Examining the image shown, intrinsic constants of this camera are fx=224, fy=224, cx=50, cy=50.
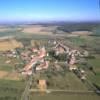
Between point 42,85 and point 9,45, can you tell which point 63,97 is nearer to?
point 42,85

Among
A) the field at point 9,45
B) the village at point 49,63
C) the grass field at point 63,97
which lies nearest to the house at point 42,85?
the grass field at point 63,97

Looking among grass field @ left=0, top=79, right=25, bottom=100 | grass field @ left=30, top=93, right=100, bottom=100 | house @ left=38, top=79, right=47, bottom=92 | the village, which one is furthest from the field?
grass field @ left=30, top=93, right=100, bottom=100

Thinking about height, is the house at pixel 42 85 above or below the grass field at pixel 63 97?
above

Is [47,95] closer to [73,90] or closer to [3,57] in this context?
[73,90]

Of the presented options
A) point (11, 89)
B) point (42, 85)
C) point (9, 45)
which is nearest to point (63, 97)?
point (42, 85)

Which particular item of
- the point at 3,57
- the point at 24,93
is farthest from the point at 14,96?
the point at 3,57

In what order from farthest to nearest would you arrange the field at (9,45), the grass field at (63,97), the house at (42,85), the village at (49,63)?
the field at (9,45), the village at (49,63), the house at (42,85), the grass field at (63,97)

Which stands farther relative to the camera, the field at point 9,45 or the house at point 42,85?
the field at point 9,45

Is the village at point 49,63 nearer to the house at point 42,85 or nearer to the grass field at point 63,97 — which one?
the house at point 42,85

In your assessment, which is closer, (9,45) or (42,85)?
(42,85)

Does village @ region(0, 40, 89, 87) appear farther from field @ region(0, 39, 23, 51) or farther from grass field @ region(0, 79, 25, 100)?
field @ region(0, 39, 23, 51)

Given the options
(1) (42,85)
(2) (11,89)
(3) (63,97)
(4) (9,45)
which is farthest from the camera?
(4) (9,45)

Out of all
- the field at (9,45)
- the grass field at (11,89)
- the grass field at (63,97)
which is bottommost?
the grass field at (63,97)
